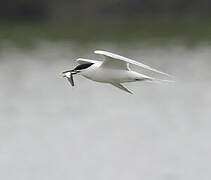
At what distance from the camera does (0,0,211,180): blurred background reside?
1378 cm

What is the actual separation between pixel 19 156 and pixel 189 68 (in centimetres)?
645

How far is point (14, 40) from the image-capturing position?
76.5 ft

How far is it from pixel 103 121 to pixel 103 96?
246 cm

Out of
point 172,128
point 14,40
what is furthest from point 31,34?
point 172,128

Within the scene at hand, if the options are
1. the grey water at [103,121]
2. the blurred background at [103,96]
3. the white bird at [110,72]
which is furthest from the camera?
the blurred background at [103,96]

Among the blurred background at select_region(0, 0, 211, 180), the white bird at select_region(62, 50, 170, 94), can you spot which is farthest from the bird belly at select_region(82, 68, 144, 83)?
the blurred background at select_region(0, 0, 211, 180)

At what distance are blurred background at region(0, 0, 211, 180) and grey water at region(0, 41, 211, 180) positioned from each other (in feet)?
0.07

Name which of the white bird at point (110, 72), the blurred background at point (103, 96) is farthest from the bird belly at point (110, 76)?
Result: the blurred background at point (103, 96)

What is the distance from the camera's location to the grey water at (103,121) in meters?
13.5

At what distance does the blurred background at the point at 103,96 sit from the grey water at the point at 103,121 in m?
0.02

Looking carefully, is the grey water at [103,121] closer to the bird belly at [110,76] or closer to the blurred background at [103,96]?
the blurred background at [103,96]

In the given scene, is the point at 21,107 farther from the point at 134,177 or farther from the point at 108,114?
the point at 134,177

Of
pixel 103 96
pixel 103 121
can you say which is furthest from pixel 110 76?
pixel 103 96

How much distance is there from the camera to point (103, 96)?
18172mm
